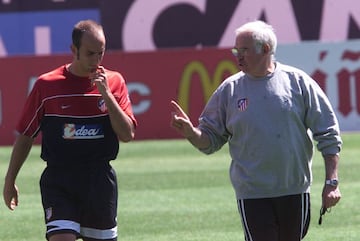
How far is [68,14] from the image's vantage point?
3095 centimetres

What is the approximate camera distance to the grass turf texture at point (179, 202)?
9.88 metres

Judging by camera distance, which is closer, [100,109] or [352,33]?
[100,109]

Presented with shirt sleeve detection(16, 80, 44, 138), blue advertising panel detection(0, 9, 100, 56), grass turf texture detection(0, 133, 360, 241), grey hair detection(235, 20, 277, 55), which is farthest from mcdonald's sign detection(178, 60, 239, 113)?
grey hair detection(235, 20, 277, 55)

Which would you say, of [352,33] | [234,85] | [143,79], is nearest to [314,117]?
[234,85]

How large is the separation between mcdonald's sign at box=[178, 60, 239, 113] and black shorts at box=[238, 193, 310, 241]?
50.5 ft

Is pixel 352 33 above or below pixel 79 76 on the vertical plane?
below

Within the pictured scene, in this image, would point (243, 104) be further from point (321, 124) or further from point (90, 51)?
point (90, 51)

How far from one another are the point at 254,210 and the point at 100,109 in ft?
3.79

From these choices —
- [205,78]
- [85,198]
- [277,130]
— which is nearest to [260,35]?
[277,130]

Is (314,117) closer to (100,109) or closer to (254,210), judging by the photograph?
(254,210)

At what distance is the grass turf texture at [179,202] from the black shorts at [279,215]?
314 centimetres

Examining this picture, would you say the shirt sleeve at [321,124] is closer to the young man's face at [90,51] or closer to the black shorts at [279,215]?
the black shorts at [279,215]

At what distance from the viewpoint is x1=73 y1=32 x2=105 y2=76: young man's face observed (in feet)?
20.1

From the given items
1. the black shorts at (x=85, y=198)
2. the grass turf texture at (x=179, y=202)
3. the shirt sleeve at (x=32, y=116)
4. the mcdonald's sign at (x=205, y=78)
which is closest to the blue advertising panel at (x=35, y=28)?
the mcdonald's sign at (x=205, y=78)
